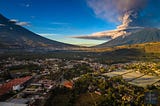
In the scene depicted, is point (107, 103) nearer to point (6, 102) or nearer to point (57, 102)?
point (57, 102)

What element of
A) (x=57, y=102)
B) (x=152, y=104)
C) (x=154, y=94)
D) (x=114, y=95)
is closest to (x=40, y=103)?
(x=57, y=102)

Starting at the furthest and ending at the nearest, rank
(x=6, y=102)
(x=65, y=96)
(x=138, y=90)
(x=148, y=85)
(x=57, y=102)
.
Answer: (x=148, y=85)
(x=138, y=90)
(x=65, y=96)
(x=57, y=102)
(x=6, y=102)

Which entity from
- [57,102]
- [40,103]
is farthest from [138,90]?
[40,103]

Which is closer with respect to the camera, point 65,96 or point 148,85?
point 65,96

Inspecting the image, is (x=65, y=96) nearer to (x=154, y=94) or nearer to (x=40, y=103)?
(x=40, y=103)

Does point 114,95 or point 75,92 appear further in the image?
point 75,92

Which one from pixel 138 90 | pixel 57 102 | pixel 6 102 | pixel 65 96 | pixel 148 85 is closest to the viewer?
pixel 6 102

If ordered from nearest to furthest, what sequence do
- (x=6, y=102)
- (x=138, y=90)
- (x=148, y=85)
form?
(x=6, y=102) < (x=138, y=90) < (x=148, y=85)

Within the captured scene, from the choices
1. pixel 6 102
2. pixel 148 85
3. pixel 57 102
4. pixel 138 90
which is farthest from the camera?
pixel 148 85
